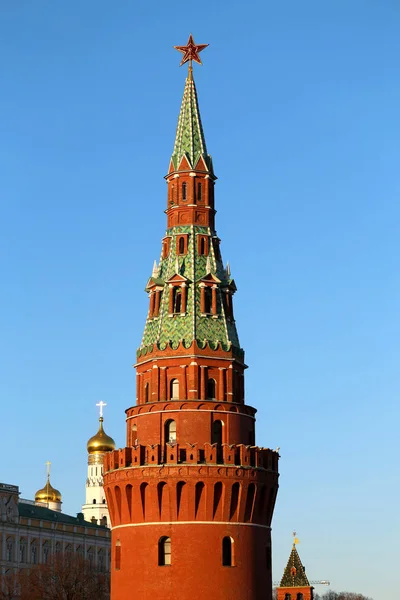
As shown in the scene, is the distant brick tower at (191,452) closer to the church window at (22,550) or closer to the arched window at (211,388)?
the arched window at (211,388)

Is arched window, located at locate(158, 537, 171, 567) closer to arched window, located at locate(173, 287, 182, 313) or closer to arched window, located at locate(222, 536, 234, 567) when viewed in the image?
arched window, located at locate(222, 536, 234, 567)

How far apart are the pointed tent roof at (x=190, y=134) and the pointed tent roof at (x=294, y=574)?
129ft

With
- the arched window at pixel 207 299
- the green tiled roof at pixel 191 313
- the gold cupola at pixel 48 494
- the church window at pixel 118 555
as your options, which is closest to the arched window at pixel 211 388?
the green tiled roof at pixel 191 313

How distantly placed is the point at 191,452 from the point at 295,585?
3674cm

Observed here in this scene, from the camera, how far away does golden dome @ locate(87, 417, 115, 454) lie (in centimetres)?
15825

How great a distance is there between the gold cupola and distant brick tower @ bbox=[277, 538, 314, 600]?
203 ft

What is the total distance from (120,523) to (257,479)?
816cm

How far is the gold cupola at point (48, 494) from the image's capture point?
154 m

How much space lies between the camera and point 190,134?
73562 millimetres

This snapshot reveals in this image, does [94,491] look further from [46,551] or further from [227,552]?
[227,552]

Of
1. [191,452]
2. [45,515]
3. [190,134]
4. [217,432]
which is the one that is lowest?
[191,452]

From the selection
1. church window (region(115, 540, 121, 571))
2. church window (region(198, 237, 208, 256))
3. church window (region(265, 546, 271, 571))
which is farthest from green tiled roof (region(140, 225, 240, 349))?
church window (region(265, 546, 271, 571))

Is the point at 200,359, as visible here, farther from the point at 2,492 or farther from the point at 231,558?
the point at 2,492

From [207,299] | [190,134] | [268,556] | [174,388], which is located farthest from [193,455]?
[190,134]
